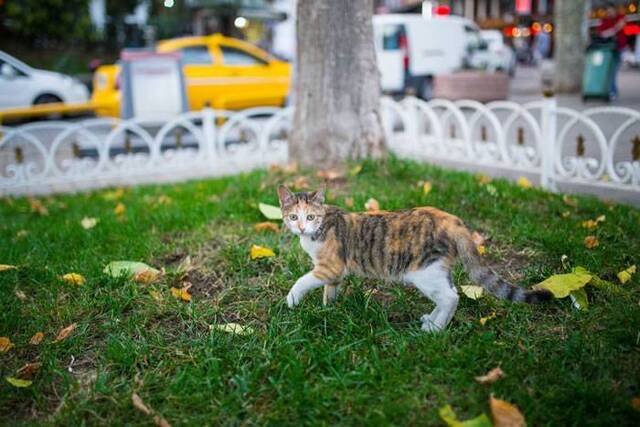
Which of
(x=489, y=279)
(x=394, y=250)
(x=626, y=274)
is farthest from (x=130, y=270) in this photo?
(x=626, y=274)

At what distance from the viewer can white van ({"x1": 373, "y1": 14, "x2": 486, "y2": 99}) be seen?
1736 centimetres

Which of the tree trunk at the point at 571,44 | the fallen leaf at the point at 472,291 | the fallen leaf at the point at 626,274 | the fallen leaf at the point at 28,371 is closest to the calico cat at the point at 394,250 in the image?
the fallen leaf at the point at 472,291

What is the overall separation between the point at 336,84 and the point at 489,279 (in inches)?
147

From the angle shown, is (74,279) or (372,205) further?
(372,205)

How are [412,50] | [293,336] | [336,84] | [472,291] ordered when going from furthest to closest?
[412,50] → [336,84] → [472,291] → [293,336]

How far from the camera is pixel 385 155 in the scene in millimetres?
6492

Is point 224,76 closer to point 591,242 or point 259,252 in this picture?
point 259,252

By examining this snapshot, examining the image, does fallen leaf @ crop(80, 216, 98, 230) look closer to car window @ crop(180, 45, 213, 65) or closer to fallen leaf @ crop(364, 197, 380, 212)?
fallen leaf @ crop(364, 197, 380, 212)

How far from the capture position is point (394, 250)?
3.17 metres

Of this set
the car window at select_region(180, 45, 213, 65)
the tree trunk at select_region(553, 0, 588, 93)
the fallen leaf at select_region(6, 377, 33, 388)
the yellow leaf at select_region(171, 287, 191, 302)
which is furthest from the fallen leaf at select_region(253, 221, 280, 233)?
the tree trunk at select_region(553, 0, 588, 93)

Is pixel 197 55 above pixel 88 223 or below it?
above

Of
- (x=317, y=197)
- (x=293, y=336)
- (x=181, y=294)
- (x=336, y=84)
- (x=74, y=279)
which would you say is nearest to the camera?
(x=293, y=336)

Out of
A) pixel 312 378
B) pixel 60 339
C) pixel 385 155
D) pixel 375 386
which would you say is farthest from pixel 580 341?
pixel 385 155

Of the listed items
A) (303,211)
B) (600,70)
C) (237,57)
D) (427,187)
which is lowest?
(427,187)
